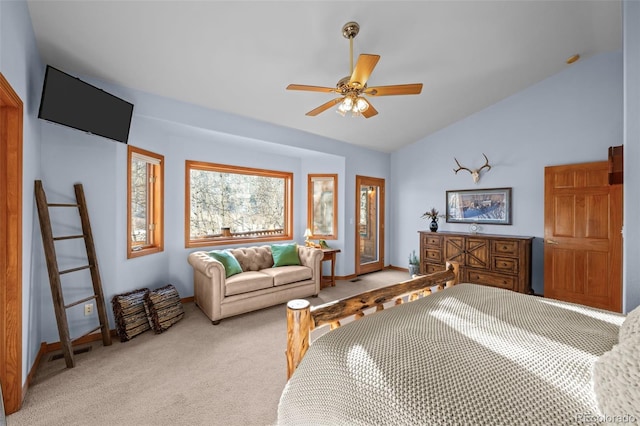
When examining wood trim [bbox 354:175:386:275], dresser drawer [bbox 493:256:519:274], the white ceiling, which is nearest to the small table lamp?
wood trim [bbox 354:175:386:275]

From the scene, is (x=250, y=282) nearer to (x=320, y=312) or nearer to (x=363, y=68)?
(x=320, y=312)

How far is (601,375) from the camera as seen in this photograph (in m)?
0.96

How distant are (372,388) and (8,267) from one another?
2.49 m

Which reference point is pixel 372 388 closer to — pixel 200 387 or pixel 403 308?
pixel 403 308

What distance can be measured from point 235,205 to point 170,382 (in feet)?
9.60

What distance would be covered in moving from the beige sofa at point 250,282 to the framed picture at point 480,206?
274 centimetres

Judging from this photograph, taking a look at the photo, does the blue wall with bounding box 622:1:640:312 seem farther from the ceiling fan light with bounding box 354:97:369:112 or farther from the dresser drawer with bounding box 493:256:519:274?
the dresser drawer with bounding box 493:256:519:274

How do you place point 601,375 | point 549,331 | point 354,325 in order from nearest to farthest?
1. point 601,375
2. point 549,331
3. point 354,325

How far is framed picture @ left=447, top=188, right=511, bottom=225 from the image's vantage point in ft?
15.7

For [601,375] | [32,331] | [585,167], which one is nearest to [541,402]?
[601,375]

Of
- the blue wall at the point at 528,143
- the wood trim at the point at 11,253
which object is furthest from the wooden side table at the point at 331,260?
the wood trim at the point at 11,253

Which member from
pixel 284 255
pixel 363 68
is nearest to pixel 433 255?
pixel 284 255

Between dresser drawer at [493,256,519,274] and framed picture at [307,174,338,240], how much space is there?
2.61 m

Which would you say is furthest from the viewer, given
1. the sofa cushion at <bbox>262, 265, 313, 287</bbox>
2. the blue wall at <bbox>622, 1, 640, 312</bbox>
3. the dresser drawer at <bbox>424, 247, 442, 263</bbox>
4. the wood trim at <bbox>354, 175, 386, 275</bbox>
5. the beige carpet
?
the wood trim at <bbox>354, 175, 386, 275</bbox>
